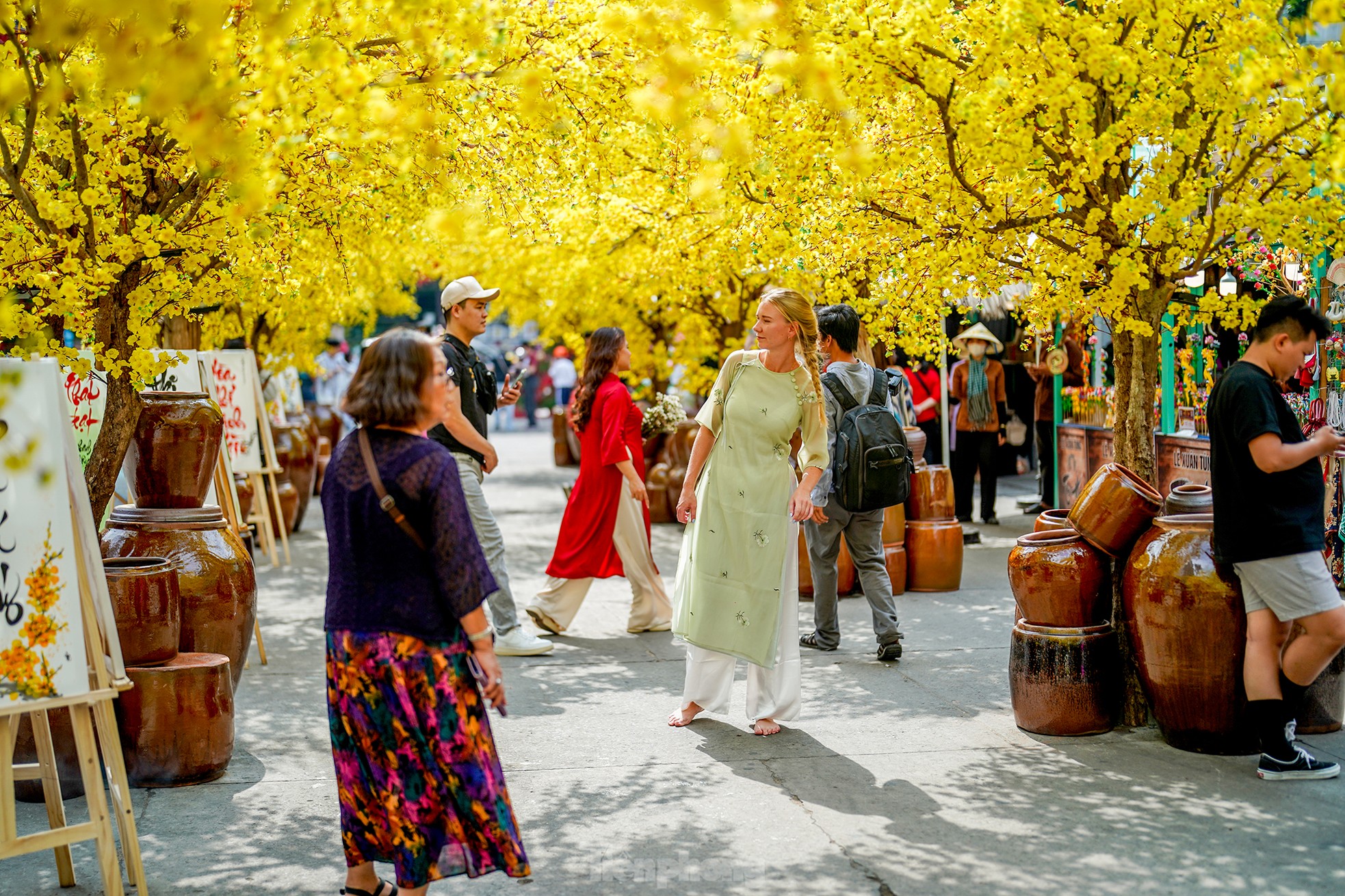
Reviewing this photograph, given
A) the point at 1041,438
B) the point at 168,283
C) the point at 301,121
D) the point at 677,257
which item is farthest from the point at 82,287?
the point at 1041,438

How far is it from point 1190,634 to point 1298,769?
1.92 ft

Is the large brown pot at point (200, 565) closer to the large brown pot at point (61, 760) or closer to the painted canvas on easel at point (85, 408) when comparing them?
the large brown pot at point (61, 760)

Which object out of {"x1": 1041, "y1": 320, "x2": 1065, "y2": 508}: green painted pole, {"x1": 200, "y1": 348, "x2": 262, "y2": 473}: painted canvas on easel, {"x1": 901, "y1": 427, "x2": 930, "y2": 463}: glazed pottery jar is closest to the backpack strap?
{"x1": 901, "y1": 427, "x2": 930, "y2": 463}: glazed pottery jar

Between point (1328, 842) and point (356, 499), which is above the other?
point (356, 499)

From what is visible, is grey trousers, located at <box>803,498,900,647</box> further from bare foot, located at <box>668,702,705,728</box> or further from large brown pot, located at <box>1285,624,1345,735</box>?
large brown pot, located at <box>1285,624,1345,735</box>

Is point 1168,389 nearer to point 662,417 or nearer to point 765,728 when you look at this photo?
point 662,417

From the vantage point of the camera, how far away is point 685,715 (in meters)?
5.79

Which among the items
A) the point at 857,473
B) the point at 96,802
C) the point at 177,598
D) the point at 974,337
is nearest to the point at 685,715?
the point at 857,473

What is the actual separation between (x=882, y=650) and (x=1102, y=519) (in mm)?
1877

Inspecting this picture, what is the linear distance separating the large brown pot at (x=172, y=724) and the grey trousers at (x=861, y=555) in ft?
10.3

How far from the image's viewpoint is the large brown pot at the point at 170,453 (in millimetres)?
5887

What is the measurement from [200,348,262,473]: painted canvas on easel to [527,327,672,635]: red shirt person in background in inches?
133

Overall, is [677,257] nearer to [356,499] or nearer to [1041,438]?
[1041,438]

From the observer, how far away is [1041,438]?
43.5ft
